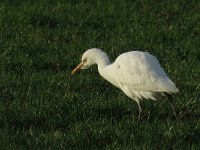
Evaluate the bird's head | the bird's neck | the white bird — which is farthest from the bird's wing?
the bird's head

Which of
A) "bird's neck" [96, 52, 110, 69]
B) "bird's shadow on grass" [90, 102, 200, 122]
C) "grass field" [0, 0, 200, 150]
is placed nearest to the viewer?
"grass field" [0, 0, 200, 150]

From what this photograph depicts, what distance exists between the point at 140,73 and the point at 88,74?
7.77 feet

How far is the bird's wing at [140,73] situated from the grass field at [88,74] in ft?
1.35

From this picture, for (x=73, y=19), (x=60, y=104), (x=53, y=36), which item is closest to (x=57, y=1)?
(x=73, y=19)

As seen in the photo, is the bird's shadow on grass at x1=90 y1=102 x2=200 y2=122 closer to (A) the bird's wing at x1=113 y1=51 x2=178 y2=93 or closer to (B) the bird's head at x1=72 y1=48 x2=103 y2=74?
(A) the bird's wing at x1=113 y1=51 x2=178 y2=93

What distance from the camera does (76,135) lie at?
7898 millimetres

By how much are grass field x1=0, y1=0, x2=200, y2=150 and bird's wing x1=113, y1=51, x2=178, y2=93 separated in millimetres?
413

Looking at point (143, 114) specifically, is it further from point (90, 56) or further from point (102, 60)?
point (90, 56)

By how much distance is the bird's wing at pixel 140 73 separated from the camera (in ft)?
28.5

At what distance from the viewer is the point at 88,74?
11133mm

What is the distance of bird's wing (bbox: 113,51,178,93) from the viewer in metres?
8.69

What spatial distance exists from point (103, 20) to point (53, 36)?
1.58m

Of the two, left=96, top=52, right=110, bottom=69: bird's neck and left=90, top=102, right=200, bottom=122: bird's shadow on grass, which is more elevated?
left=96, top=52, right=110, bottom=69: bird's neck

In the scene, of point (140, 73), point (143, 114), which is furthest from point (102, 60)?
point (143, 114)
